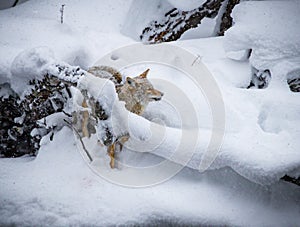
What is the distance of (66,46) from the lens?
2434 millimetres

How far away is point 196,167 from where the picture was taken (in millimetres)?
1796

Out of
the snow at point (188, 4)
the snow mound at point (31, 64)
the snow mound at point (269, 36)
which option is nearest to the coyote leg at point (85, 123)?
the snow mound at point (31, 64)

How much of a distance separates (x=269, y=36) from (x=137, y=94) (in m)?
1.58

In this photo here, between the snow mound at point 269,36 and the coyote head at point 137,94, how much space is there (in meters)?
1.08

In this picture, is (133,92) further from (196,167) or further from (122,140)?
(196,167)

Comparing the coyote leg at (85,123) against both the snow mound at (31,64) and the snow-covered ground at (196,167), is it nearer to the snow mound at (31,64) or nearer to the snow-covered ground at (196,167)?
the snow-covered ground at (196,167)

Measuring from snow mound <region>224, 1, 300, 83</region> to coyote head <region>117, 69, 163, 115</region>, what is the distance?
1.08m

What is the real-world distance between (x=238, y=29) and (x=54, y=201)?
2.48 metres

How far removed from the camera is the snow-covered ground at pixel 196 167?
166 centimetres

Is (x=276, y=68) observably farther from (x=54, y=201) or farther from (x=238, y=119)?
(x=54, y=201)

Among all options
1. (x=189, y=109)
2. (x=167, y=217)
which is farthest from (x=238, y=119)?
(x=167, y=217)

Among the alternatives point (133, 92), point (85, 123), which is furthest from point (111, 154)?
point (133, 92)

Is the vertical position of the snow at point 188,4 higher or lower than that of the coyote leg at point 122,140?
higher

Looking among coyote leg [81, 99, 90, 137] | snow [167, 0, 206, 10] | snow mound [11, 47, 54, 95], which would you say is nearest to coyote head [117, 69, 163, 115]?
coyote leg [81, 99, 90, 137]
